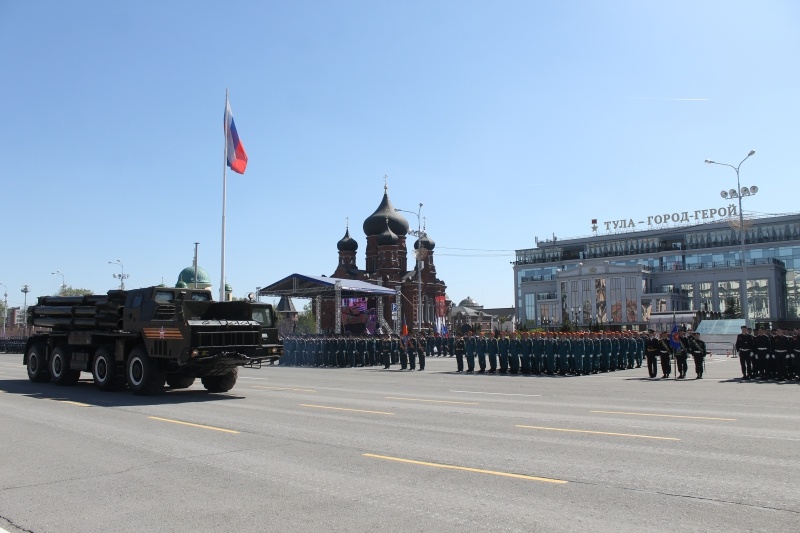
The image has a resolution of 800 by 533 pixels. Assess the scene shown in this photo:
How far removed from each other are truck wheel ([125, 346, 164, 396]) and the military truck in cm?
2

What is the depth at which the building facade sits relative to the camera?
8375cm

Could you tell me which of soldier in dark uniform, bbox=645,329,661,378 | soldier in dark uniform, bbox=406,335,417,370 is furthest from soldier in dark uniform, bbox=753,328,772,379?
soldier in dark uniform, bbox=406,335,417,370

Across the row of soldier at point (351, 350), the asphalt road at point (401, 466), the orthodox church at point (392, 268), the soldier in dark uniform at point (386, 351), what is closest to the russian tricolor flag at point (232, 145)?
the row of soldier at point (351, 350)

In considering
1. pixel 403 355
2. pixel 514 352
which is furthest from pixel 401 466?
pixel 403 355

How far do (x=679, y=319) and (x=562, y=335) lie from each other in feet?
108

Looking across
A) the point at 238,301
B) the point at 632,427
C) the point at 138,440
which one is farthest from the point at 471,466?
the point at 238,301

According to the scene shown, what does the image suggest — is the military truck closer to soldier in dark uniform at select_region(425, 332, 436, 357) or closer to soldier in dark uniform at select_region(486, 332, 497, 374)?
soldier in dark uniform at select_region(486, 332, 497, 374)

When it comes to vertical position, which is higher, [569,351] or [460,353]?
[569,351]

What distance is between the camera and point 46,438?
994cm

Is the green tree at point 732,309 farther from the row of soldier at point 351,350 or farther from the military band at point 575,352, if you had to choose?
the row of soldier at point 351,350

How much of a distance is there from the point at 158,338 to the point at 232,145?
17.0m

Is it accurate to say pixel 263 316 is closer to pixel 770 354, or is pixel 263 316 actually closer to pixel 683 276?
pixel 770 354

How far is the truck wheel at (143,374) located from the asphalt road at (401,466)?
1.49m

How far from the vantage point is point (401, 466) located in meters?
7.50
